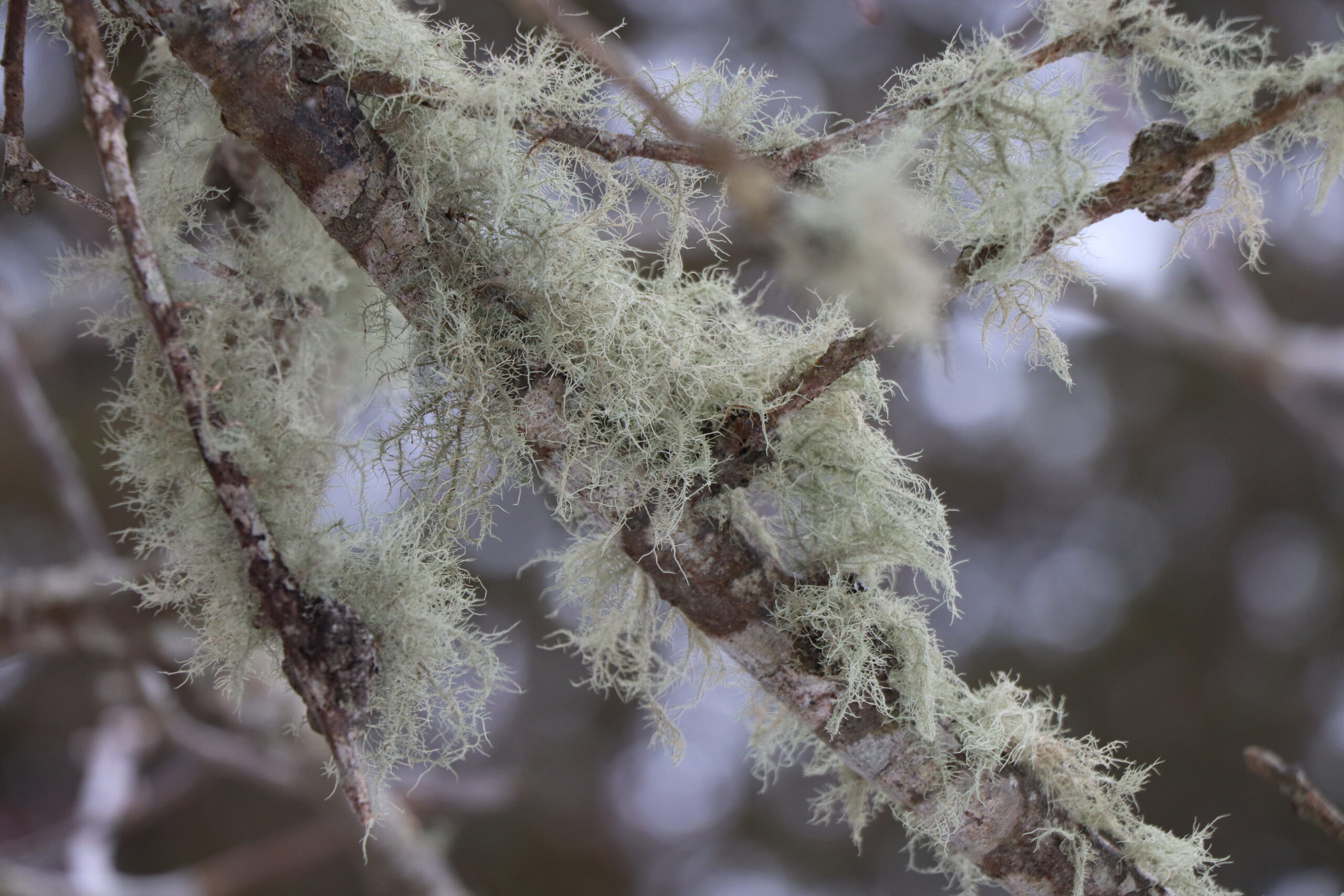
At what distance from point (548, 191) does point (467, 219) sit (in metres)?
0.05

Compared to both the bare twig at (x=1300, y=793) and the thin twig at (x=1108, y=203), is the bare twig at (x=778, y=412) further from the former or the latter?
the bare twig at (x=1300, y=793)

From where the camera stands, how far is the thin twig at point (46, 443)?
79cm

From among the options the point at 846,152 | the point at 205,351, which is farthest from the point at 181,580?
the point at 846,152

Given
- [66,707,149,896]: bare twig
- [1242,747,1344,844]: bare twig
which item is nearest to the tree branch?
[1242,747,1344,844]: bare twig

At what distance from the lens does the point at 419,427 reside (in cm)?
35

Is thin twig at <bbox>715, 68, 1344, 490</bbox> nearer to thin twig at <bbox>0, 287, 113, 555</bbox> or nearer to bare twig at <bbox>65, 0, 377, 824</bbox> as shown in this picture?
bare twig at <bbox>65, 0, 377, 824</bbox>

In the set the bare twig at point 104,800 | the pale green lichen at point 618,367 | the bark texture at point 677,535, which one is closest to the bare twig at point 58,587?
the bare twig at point 104,800

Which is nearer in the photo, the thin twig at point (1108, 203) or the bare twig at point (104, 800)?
the thin twig at point (1108, 203)

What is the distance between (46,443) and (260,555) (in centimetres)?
62

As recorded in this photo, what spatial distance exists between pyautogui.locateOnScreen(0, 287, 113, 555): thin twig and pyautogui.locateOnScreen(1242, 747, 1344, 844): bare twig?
2.87 feet

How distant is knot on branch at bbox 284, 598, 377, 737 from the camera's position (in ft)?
1.07

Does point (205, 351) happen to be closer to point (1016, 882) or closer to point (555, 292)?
point (555, 292)

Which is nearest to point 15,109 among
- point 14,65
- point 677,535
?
point 14,65

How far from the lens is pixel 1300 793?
1.23 feet
